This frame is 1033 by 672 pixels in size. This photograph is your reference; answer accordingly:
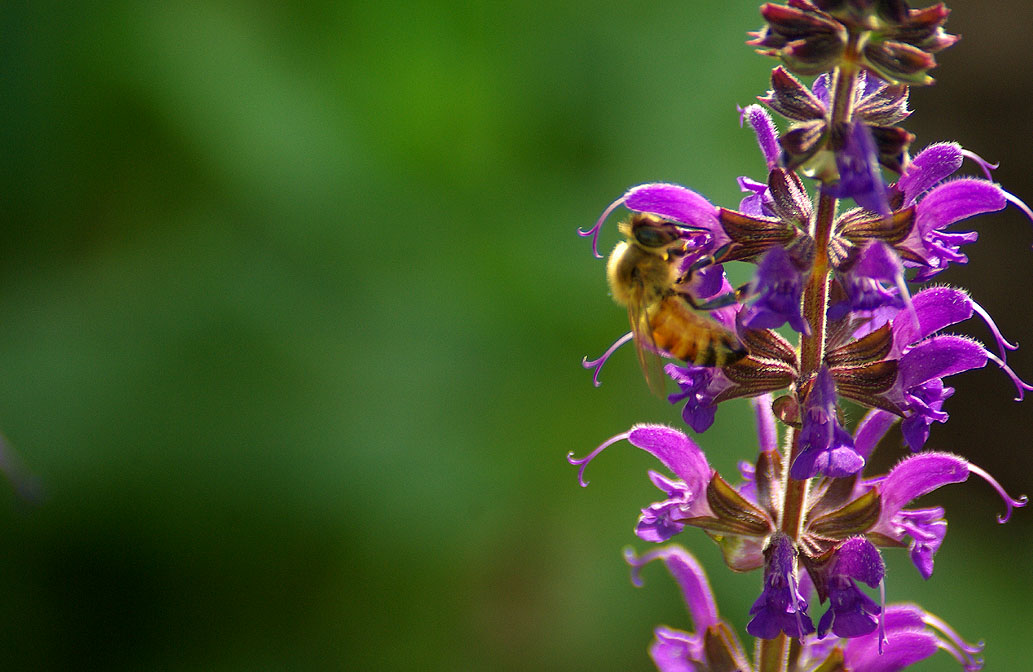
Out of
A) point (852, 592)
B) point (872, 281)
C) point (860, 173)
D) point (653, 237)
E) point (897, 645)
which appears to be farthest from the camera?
point (653, 237)

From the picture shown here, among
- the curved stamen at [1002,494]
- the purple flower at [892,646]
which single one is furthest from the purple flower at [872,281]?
the purple flower at [892,646]

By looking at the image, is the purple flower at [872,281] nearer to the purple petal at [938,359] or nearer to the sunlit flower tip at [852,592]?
the purple petal at [938,359]

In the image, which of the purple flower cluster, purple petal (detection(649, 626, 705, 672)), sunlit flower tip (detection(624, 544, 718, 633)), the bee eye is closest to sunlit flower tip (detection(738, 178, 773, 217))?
the purple flower cluster

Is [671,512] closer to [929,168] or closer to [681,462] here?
[681,462]

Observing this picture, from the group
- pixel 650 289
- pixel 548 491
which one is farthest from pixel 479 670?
pixel 650 289

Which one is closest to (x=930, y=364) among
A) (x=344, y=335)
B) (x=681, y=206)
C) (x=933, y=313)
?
(x=933, y=313)
